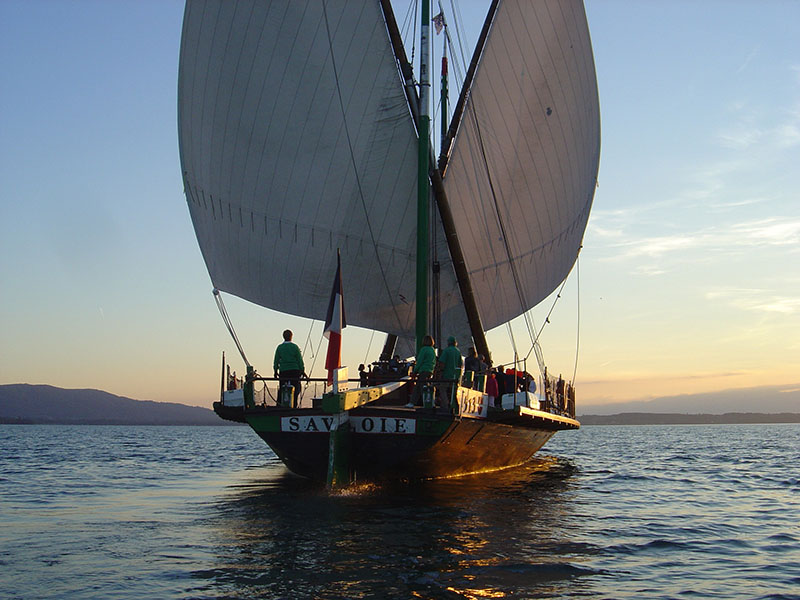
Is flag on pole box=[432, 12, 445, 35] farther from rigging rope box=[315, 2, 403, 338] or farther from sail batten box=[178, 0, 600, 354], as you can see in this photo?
rigging rope box=[315, 2, 403, 338]

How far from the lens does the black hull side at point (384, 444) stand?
1440 cm

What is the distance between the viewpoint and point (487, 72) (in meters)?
22.7

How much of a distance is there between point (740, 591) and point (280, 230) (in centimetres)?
1420

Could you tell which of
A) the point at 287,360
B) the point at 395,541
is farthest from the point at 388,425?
the point at 395,541

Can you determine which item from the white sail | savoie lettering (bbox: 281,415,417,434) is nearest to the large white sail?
the white sail

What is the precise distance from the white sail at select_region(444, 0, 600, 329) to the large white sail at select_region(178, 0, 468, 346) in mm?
2488

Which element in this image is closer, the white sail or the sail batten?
the sail batten

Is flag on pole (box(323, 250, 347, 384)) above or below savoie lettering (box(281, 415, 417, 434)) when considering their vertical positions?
above

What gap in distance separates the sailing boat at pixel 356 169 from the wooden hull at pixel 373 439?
338 mm

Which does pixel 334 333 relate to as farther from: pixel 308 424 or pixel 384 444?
pixel 384 444

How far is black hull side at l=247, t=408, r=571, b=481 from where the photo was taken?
14398 millimetres

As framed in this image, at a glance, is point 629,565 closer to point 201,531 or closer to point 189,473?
point 201,531

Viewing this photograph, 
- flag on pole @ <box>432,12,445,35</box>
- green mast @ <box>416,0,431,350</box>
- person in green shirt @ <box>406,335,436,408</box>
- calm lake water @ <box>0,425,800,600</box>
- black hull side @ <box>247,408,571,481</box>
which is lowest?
calm lake water @ <box>0,425,800,600</box>

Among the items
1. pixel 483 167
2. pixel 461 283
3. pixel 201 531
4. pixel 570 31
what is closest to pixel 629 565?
pixel 201 531
